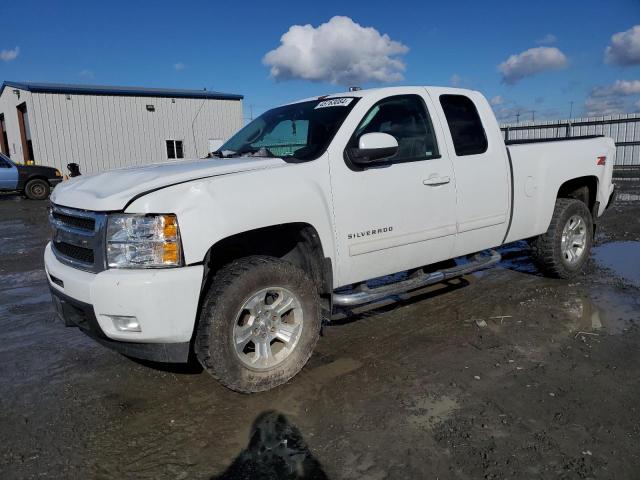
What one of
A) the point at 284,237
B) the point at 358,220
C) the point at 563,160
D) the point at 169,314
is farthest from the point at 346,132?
the point at 563,160

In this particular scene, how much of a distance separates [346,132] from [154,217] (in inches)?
62.6

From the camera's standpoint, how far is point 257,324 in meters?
3.31

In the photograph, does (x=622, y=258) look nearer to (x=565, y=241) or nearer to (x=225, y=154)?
(x=565, y=241)

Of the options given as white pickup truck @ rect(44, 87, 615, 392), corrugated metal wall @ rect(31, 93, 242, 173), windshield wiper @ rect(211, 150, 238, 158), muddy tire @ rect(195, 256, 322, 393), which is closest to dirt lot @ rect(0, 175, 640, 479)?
muddy tire @ rect(195, 256, 322, 393)

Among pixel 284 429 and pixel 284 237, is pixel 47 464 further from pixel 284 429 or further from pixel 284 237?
pixel 284 237

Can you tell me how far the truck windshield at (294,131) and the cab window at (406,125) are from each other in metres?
0.26

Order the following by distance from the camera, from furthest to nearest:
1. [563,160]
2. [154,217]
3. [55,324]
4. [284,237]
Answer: [563,160]
[55,324]
[284,237]
[154,217]

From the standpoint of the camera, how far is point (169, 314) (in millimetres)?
2859

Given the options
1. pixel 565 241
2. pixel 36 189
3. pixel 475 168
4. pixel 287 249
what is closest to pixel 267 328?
pixel 287 249

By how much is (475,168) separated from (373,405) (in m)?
2.41

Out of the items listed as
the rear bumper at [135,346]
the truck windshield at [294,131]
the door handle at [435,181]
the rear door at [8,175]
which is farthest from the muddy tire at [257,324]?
the rear door at [8,175]

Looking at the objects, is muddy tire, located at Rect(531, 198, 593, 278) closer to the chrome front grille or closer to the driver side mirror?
the driver side mirror

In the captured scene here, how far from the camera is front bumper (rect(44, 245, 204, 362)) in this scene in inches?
110

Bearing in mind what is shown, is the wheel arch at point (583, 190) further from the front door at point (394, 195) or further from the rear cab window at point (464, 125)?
the front door at point (394, 195)
